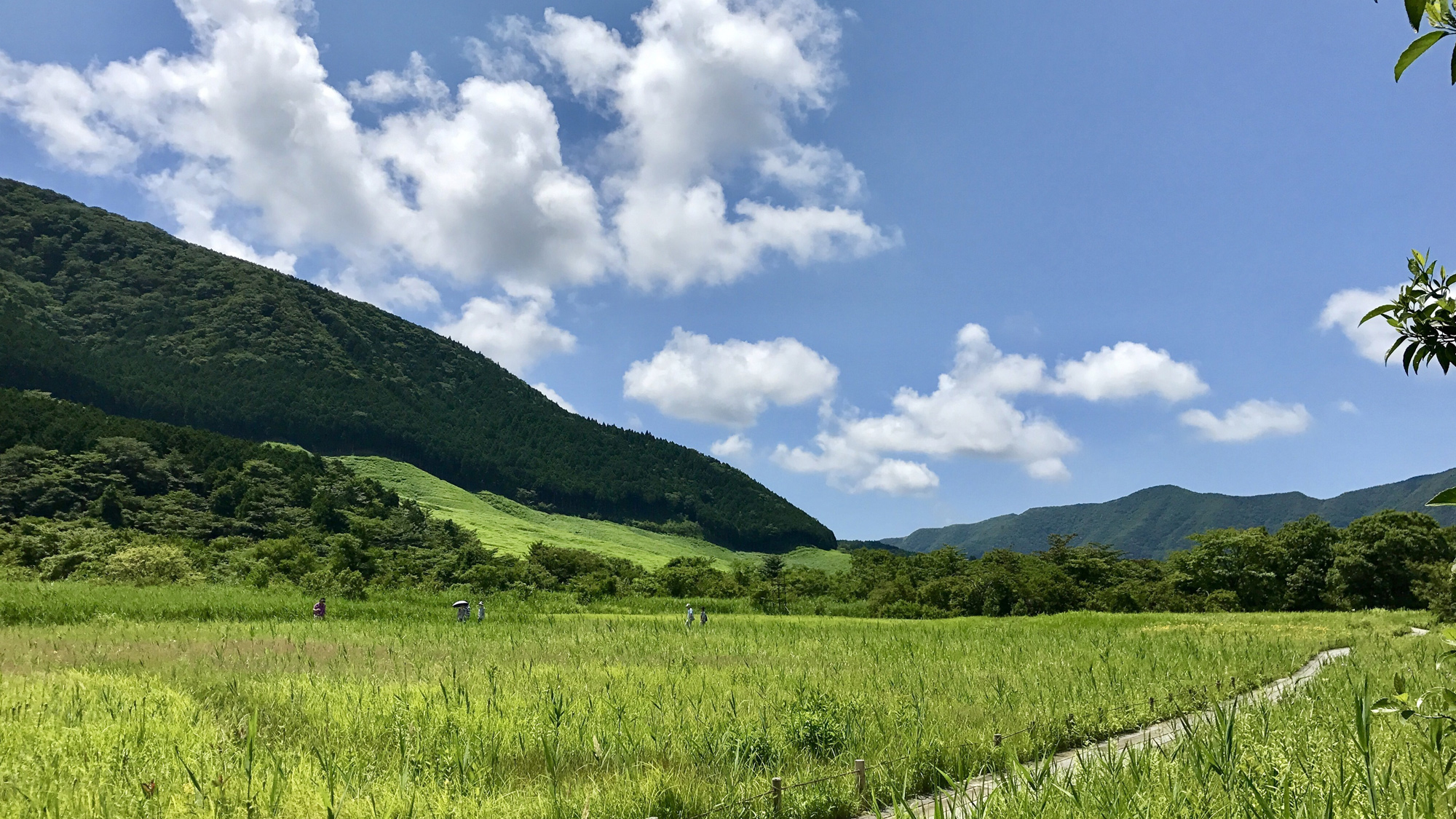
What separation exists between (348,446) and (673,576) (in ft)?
392

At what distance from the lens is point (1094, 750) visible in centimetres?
746

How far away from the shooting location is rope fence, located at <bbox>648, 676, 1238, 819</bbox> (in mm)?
5156

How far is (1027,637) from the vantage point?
64.2ft

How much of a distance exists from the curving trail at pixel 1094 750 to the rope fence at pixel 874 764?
252mm

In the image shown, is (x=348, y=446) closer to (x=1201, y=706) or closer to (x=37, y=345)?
(x=37, y=345)

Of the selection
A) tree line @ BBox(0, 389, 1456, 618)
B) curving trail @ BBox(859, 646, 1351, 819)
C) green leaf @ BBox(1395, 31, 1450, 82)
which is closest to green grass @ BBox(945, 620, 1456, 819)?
curving trail @ BBox(859, 646, 1351, 819)

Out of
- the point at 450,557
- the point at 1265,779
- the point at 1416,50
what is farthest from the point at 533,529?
the point at 1416,50

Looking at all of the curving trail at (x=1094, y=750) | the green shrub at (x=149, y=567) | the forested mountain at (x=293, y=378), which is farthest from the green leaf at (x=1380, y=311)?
the forested mountain at (x=293, y=378)

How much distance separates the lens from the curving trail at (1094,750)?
16.1ft

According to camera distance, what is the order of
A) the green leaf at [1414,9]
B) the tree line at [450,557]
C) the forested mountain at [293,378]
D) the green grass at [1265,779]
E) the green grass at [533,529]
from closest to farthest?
the green leaf at [1414,9] → the green grass at [1265,779] → the tree line at [450,557] → the green grass at [533,529] → the forested mountain at [293,378]

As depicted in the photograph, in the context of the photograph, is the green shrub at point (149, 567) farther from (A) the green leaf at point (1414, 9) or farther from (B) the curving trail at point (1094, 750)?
(A) the green leaf at point (1414, 9)

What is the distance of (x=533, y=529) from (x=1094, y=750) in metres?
104

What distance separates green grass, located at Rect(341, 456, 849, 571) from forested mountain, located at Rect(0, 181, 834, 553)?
740 inches

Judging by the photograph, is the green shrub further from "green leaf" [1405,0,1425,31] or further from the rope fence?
"green leaf" [1405,0,1425,31]
